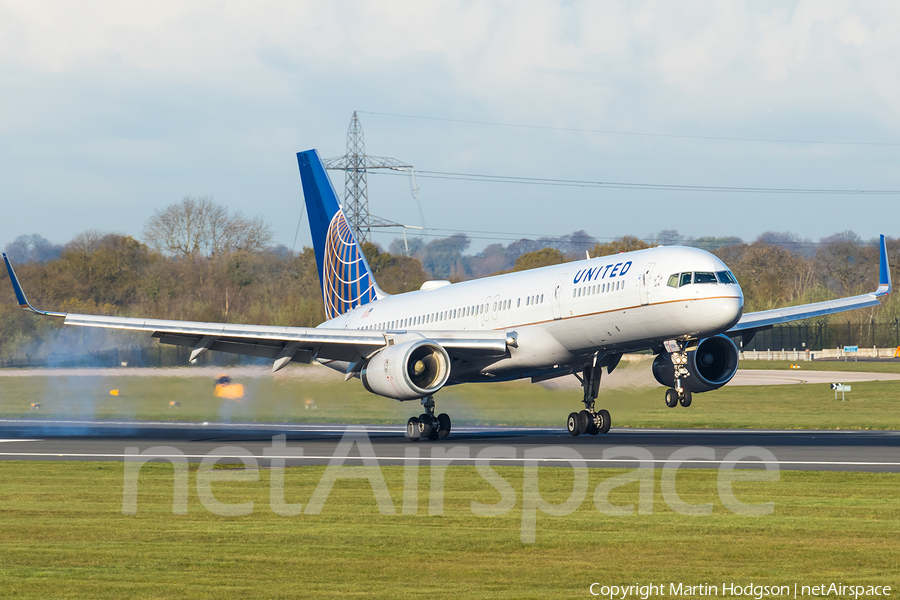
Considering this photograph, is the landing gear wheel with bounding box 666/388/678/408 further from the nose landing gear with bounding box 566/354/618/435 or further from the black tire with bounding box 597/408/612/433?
the black tire with bounding box 597/408/612/433

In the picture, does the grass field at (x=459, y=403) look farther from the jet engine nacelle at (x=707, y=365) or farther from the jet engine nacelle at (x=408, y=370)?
the jet engine nacelle at (x=408, y=370)

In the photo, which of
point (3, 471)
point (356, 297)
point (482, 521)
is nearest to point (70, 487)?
point (3, 471)

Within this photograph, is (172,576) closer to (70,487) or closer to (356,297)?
(70,487)

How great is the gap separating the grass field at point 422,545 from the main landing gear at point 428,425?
14.4 metres

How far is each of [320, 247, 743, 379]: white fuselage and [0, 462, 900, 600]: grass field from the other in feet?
30.0

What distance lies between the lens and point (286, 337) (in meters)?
34.1

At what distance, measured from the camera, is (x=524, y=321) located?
32.9 meters

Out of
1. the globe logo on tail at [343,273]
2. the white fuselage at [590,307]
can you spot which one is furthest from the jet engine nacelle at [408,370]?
the globe logo on tail at [343,273]

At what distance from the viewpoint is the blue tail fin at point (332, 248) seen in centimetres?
4488

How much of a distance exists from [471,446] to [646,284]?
6.96 m

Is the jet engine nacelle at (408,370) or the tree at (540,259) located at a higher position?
the tree at (540,259)

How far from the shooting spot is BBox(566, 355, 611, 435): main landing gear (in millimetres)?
33688

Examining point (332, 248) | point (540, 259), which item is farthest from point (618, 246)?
point (332, 248)

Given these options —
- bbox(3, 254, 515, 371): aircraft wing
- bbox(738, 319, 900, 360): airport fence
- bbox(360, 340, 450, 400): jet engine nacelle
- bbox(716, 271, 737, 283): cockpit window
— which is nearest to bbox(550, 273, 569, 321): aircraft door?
Result: bbox(3, 254, 515, 371): aircraft wing
